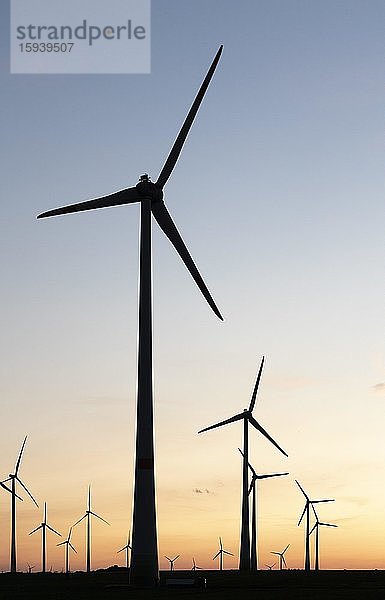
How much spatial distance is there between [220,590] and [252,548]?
252ft

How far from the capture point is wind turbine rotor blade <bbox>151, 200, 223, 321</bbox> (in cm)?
10631

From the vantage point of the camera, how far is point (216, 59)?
106 meters

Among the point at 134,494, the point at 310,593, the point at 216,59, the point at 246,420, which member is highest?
the point at 216,59

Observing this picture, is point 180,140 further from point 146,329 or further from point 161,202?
point 146,329

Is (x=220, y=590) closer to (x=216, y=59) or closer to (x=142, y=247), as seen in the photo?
(x=142, y=247)

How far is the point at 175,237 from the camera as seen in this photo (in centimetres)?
10775

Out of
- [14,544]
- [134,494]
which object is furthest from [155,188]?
[14,544]

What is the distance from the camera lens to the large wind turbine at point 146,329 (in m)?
96.2

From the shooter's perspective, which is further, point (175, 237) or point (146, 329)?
point (175, 237)

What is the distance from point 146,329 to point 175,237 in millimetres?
11353

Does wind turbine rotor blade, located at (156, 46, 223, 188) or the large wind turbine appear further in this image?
wind turbine rotor blade, located at (156, 46, 223, 188)

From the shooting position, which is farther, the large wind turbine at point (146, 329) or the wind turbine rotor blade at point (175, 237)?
the wind turbine rotor blade at point (175, 237)

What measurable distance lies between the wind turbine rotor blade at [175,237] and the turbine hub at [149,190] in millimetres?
558

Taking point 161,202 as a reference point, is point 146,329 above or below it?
below
